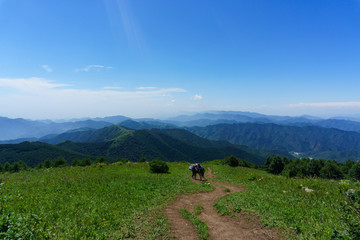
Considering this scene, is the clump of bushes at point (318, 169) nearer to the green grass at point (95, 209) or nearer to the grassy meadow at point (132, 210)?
the grassy meadow at point (132, 210)

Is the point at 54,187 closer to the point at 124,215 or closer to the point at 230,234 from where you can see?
the point at 124,215

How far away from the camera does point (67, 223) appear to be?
9148 mm

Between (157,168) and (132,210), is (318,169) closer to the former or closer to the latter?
(157,168)

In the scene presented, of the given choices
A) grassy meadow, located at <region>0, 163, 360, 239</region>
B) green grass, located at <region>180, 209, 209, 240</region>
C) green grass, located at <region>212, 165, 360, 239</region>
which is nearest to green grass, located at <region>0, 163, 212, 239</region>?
grassy meadow, located at <region>0, 163, 360, 239</region>

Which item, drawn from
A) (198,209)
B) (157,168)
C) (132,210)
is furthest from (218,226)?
(157,168)

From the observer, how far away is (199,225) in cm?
1072

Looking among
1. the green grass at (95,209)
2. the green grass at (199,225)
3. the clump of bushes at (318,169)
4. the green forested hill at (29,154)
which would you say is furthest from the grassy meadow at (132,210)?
the green forested hill at (29,154)

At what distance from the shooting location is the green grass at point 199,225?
9.59 m

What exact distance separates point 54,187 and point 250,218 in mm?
17693

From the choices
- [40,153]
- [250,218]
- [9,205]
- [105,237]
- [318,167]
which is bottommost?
[40,153]

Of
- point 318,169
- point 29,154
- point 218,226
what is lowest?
point 29,154

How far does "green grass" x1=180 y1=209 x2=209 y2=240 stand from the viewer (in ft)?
31.4

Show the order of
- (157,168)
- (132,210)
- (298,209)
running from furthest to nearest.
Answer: (157,168) → (132,210) → (298,209)

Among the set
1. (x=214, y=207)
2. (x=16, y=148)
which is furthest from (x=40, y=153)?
(x=214, y=207)
